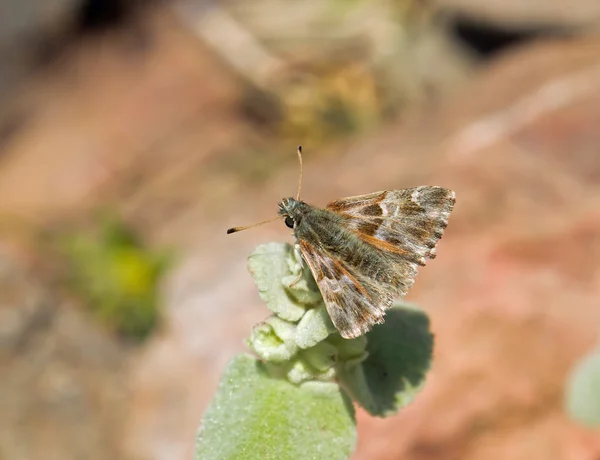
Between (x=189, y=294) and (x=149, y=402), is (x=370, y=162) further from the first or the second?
(x=149, y=402)

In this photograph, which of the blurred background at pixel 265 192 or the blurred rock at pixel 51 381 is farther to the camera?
the blurred rock at pixel 51 381

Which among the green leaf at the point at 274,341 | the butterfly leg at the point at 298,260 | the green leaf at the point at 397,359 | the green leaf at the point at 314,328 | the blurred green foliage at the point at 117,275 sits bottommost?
the blurred green foliage at the point at 117,275

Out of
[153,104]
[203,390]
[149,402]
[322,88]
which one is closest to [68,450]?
[149,402]

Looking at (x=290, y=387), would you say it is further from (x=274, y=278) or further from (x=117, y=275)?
(x=117, y=275)

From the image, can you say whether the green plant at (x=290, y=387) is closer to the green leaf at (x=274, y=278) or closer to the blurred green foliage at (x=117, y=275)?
the green leaf at (x=274, y=278)

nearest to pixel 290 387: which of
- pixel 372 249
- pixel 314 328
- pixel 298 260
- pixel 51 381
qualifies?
pixel 314 328

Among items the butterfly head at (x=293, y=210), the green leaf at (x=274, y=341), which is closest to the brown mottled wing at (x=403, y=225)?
the butterfly head at (x=293, y=210)
